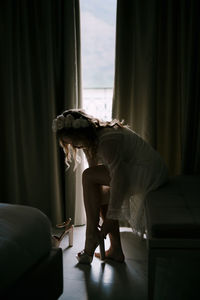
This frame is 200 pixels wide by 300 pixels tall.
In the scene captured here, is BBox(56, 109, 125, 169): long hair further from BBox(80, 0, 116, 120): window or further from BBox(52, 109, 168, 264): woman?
BBox(80, 0, 116, 120): window

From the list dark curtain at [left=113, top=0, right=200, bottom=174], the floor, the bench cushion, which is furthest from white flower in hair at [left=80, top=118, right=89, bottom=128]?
the floor

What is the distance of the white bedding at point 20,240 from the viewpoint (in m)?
1.25

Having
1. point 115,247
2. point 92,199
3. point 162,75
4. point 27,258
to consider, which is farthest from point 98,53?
point 27,258

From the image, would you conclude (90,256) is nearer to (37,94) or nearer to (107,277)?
(107,277)

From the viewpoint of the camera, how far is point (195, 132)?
2541mm

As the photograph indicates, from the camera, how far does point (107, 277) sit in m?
1.98

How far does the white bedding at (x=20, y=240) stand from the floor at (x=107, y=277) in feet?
1.38

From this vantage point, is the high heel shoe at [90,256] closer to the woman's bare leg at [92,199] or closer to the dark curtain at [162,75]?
the woman's bare leg at [92,199]

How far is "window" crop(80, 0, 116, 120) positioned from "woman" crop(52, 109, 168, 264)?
74 centimetres

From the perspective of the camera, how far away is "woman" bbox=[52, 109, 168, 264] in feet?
6.65

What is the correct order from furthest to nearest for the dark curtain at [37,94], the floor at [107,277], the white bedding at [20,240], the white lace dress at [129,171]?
the dark curtain at [37,94]
the white lace dress at [129,171]
the floor at [107,277]
the white bedding at [20,240]

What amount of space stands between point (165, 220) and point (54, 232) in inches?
57.9

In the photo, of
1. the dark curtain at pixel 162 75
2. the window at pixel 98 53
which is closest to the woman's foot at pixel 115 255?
the dark curtain at pixel 162 75

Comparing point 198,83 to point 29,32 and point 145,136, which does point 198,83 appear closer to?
point 145,136
